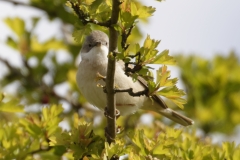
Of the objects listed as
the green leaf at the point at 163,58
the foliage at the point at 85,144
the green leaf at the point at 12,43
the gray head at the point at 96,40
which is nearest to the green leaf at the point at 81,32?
the green leaf at the point at 163,58

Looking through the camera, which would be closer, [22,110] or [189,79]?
[22,110]

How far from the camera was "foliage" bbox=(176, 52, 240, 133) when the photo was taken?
558cm

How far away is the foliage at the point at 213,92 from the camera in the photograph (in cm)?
558

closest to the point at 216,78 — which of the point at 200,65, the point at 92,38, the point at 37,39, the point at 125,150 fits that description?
the point at 200,65

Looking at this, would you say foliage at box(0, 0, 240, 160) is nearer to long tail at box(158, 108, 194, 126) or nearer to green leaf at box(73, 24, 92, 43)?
green leaf at box(73, 24, 92, 43)

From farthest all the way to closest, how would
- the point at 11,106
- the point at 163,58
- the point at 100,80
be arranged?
1. the point at 100,80
2. the point at 11,106
3. the point at 163,58

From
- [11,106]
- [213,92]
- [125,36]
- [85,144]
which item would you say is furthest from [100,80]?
[213,92]

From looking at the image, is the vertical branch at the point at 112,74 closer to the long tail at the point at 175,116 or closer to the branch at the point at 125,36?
the branch at the point at 125,36

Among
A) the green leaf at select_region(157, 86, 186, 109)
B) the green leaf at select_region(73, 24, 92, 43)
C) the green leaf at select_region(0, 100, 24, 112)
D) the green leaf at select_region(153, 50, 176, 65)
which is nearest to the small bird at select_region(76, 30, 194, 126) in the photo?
the green leaf at select_region(0, 100, 24, 112)

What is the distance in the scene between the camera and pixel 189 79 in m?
5.79

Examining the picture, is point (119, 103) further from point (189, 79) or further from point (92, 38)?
point (189, 79)

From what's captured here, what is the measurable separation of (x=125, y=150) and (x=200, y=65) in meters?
3.37

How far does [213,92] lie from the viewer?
573cm

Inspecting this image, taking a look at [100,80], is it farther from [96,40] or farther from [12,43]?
[12,43]
